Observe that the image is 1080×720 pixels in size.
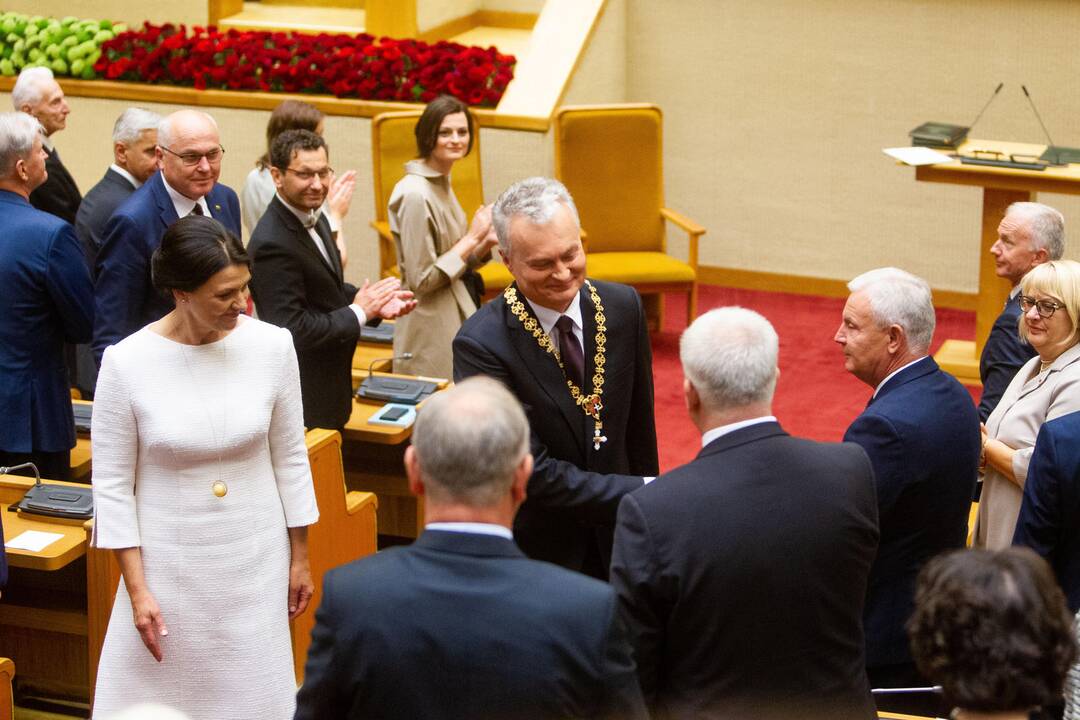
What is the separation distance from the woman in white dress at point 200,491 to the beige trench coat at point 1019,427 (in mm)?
1760

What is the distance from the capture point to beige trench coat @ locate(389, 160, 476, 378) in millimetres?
5289

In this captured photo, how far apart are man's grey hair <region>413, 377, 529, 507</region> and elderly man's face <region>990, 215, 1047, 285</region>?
3.15 meters

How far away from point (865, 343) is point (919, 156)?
3708 mm

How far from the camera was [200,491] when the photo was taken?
120 inches

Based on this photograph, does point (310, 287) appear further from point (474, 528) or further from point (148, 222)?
point (474, 528)

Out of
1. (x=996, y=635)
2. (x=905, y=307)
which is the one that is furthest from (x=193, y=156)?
(x=996, y=635)

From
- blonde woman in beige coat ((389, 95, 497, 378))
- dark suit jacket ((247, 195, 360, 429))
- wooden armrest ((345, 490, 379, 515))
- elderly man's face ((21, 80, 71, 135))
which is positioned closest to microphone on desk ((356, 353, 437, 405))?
blonde woman in beige coat ((389, 95, 497, 378))

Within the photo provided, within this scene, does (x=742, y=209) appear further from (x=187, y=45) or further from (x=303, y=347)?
(x=303, y=347)

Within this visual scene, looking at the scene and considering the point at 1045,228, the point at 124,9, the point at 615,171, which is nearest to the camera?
the point at 1045,228

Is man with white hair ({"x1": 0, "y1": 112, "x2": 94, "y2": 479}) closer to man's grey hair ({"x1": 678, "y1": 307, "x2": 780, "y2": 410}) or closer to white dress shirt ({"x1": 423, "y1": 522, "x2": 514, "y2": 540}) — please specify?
man's grey hair ({"x1": 678, "y1": 307, "x2": 780, "y2": 410})

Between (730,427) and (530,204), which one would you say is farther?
(530,204)

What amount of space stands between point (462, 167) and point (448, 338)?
2017 millimetres

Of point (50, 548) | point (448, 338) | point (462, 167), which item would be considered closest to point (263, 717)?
point (50, 548)

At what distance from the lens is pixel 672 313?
8102mm
